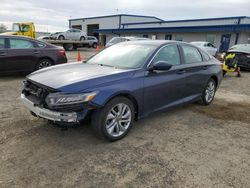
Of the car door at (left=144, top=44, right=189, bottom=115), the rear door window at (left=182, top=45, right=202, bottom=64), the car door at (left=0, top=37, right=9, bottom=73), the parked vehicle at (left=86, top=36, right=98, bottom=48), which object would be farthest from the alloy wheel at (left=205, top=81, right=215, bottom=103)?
the parked vehicle at (left=86, top=36, right=98, bottom=48)

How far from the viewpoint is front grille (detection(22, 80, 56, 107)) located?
3.41m

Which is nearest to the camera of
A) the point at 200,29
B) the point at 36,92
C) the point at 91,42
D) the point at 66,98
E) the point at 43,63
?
the point at 66,98

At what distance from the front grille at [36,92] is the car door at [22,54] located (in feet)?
14.6

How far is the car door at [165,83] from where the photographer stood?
4102mm

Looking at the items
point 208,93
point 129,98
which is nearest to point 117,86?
point 129,98

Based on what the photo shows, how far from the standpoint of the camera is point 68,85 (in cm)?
330

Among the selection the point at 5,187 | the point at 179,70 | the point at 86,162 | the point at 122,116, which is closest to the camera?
the point at 5,187

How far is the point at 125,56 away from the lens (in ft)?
14.6

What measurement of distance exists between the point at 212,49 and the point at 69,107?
62.9 ft

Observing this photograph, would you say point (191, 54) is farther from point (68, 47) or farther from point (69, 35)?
point (69, 35)

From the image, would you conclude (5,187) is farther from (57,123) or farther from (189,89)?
(189,89)

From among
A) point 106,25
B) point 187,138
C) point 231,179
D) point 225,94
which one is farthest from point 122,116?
point 106,25

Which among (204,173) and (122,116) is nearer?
(204,173)

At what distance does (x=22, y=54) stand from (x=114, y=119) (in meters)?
5.67
